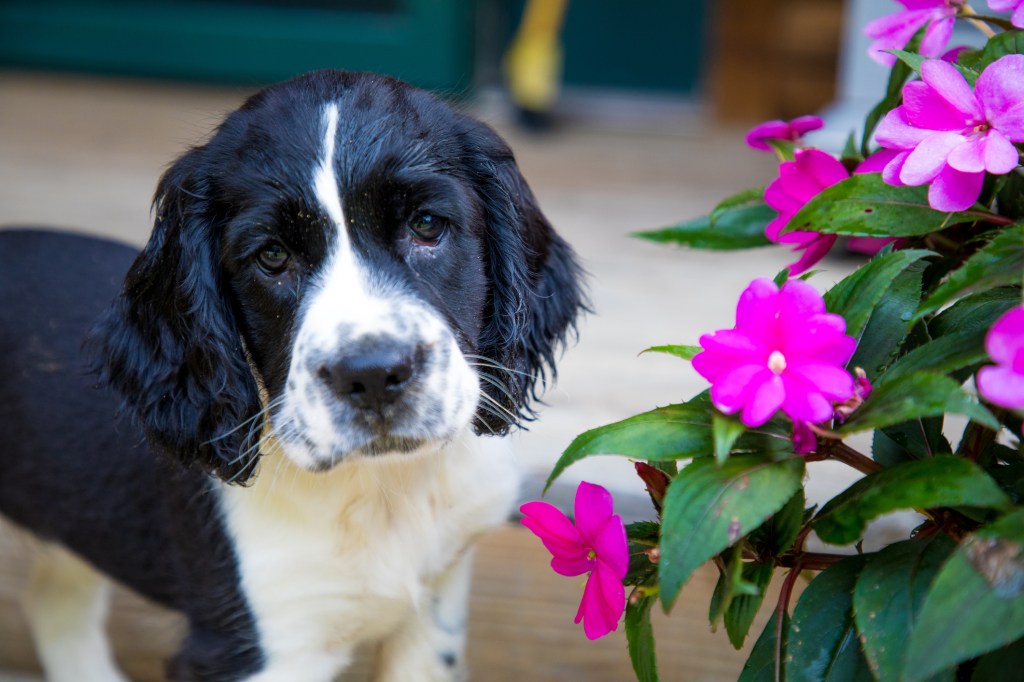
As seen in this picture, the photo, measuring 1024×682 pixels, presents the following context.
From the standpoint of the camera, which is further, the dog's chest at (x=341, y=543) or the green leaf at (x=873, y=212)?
the dog's chest at (x=341, y=543)

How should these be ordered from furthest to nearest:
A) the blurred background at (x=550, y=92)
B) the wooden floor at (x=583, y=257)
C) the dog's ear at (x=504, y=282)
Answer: the blurred background at (x=550, y=92)
the wooden floor at (x=583, y=257)
the dog's ear at (x=504, y=282)

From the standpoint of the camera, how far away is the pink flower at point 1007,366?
3.28 feet

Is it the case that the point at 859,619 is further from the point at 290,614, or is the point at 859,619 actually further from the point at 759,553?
the point at 290,614

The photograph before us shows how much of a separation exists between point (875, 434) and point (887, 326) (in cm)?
16

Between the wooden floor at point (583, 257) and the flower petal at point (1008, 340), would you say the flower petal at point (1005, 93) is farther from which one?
the wooden floor at point (583, 257)

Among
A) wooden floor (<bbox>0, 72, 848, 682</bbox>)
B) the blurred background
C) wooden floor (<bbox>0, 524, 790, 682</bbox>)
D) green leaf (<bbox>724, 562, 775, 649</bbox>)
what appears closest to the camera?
green leaf (<bbox>724, 562, 775, 649</bbox>)

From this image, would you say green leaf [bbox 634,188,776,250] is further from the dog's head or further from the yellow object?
the yellow object

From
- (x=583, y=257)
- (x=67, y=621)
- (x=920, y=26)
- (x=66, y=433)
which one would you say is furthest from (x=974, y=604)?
(x=583, y=257)

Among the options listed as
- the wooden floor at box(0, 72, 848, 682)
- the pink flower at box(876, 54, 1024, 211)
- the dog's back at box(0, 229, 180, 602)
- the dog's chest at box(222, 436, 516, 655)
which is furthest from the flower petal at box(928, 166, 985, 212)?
the dog's back at box(0, 229, 180, 602)

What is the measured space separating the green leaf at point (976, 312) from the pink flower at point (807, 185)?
179 mm

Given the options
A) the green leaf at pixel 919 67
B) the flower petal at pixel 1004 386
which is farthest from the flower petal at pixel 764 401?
the green leaf at pixel 919 67

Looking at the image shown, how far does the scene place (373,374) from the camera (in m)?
1.48

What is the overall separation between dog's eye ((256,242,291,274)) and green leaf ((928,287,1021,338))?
2.96 ft

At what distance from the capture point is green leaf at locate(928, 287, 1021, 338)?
1.28 metres
